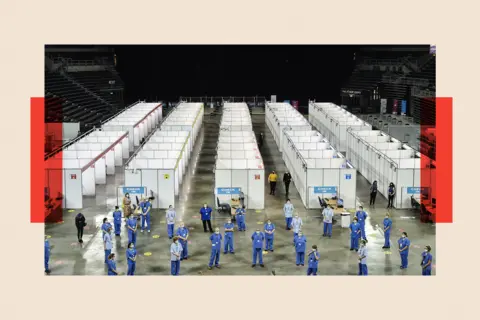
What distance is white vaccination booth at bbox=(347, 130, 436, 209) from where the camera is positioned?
25.5m

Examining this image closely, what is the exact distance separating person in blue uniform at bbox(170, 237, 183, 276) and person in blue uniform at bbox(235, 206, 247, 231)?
4.58 meters


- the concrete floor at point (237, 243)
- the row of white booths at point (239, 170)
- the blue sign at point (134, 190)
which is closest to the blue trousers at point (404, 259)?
the concrete floor at point (237, 243)

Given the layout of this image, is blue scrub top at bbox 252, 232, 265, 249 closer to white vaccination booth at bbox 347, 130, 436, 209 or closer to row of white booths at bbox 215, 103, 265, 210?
row of white booths at bbox 215, 103, 265, 210

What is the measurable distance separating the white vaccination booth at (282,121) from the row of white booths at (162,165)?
18.4 feet

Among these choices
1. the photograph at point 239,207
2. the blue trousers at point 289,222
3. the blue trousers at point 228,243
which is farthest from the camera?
the blue trousers at point 289,222

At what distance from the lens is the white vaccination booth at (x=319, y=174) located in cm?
2523

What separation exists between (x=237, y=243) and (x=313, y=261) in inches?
160

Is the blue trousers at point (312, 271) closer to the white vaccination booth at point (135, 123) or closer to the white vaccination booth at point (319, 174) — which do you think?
the white vaccination booth at point (319, 174)

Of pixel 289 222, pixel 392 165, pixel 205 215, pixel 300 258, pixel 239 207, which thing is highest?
pixel 392 165

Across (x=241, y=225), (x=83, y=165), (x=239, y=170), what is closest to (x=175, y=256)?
(x=241, y=225)

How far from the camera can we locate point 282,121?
41219 mm

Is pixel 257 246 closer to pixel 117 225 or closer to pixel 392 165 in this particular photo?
pixel 117 225

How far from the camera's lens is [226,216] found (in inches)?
974

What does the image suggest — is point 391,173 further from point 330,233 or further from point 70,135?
point 70,135
